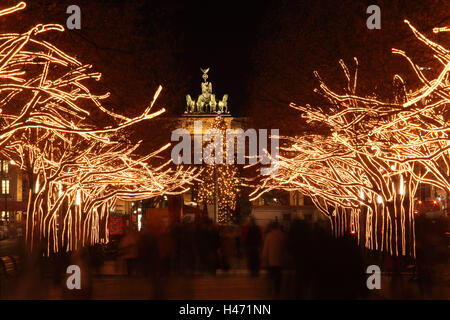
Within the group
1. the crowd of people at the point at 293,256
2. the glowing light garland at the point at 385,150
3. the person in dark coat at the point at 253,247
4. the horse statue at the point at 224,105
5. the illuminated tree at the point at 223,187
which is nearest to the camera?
Result: the crowd of people at the point at 293,256

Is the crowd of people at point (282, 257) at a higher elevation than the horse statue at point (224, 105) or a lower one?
lower

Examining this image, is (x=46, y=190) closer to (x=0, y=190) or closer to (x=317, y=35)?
(x=317, y=35)

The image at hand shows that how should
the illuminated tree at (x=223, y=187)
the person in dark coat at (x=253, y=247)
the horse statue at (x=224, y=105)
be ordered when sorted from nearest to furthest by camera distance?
the person in dark coat at (x=253, y=247) < the illuminated tree at (x=223, y=187) < the horse statue at (x=224, y=105)

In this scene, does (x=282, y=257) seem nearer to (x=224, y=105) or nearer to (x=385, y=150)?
(x=385, y=150)

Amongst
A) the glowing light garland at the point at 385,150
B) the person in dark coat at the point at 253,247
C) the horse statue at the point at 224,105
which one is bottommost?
the person in dark coat at the point at 253,247

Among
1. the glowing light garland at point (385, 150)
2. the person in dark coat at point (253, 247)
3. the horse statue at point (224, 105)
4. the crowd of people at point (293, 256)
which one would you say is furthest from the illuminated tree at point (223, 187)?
the crowd of people at point (293, 256)

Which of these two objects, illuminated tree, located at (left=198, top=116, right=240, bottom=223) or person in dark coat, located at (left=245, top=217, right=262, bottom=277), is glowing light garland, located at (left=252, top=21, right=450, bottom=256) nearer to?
person in dark coat, located at (left=245, top=217, right=262, bottom=277)

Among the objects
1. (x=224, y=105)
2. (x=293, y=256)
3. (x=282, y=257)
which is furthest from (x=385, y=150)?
(x=224, y=105)

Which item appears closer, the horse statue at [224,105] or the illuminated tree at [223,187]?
the illuminated tree at [223,187]

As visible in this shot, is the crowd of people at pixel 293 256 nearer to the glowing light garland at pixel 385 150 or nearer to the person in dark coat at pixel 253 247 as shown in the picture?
the person in dark coat at pixel 253 247

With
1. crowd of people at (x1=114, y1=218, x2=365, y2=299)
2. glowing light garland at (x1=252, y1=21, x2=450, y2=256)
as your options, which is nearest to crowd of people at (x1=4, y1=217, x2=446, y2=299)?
crowd of people at (x1=114, y1=218, x2=365, y2=299)

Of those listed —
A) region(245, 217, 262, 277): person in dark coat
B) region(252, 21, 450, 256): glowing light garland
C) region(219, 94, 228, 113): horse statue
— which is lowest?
region(245, 217, 262, 277): person in dark coat

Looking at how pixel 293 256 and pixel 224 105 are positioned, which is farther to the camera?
pixel 224 105

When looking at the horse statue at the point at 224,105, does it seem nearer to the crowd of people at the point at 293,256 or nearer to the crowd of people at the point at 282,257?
the crowd of people at the point at 282,257
